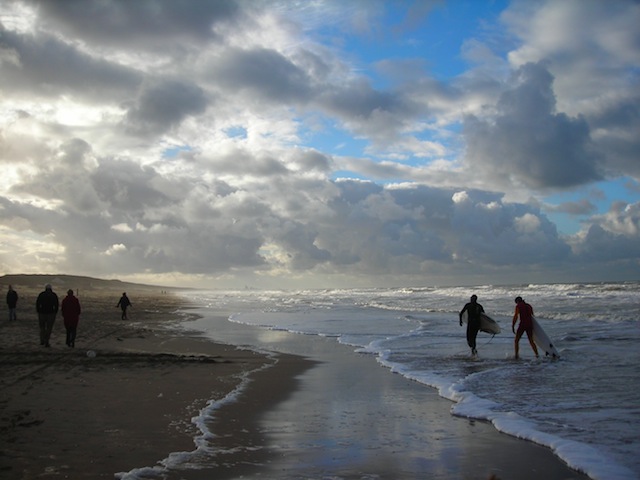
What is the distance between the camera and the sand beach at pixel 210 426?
582 cm

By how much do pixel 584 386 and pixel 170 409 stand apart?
26.0 ft

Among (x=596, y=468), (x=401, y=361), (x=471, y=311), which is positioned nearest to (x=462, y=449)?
(x=596, y=468)

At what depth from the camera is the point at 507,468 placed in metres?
6.04

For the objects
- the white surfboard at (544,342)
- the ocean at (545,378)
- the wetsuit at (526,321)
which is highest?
the wetsuit at (526,321)

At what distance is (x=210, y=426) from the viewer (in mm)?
7562

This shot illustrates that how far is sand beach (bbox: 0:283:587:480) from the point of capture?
582cm

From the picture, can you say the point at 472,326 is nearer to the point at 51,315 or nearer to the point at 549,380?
the point at 549,380

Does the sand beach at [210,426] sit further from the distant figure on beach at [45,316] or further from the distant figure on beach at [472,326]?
the distant figure on beach at [472,326]

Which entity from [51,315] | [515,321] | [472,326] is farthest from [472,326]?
[51,315]

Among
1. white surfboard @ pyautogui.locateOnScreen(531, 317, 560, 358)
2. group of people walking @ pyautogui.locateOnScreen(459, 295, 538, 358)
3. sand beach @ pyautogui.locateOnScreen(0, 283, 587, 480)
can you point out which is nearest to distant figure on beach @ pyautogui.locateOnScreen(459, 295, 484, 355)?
group of people walking @ pyautogui.locateOnScreen(459, 295, 538, 358)

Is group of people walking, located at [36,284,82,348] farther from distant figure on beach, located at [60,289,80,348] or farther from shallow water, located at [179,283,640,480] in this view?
shallow water, located at [179,283,640,480]

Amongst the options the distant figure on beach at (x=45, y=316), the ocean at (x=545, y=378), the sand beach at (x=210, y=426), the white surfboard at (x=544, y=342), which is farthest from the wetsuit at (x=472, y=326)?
the distant figure on beach at (x=45, y=316)

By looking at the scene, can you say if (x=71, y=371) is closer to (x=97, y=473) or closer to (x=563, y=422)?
(x=97, y=473)

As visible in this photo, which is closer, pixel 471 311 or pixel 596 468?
pixel 596 468
